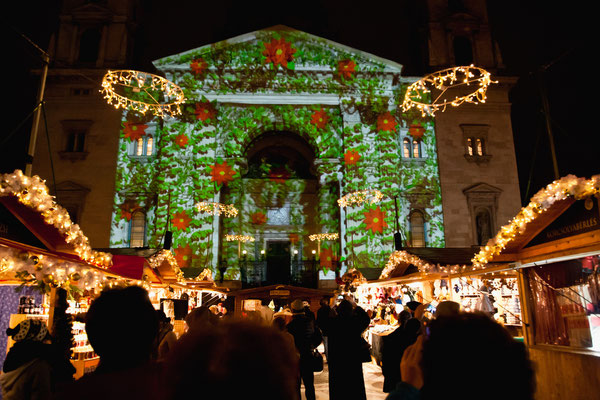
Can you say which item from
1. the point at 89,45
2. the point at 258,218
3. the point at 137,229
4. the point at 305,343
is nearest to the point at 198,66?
the point at 89,45

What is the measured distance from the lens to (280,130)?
85.4 feet

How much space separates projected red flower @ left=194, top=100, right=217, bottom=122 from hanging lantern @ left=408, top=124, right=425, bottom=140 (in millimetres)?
11835

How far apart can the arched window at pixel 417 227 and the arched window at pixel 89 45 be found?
2221 cm

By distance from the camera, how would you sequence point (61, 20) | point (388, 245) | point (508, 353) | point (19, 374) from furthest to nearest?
point (61, 20)
point (388, 245)
point (19, 374)
point (508, 353)

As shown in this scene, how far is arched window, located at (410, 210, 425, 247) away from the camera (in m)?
24.0

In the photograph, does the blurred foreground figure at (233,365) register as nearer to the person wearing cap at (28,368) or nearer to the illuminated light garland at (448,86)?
the person wearing cap at (28,368)

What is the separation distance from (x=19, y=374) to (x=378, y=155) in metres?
21.9

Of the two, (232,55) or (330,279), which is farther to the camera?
(232,55)

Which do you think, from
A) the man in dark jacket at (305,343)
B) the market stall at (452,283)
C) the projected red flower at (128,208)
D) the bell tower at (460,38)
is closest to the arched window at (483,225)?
the bell tower at (460,38)

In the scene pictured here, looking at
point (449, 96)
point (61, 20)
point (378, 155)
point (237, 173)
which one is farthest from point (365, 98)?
point (61, 20)

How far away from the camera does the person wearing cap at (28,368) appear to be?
11.4 feet

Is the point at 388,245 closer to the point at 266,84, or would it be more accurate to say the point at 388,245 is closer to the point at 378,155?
the point at 378,155

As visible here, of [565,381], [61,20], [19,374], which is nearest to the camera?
[19,374]

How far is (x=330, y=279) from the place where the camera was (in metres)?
22.9
